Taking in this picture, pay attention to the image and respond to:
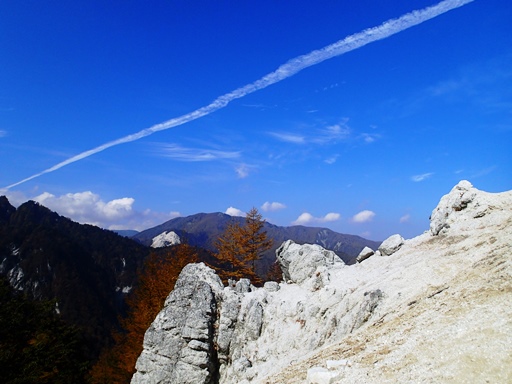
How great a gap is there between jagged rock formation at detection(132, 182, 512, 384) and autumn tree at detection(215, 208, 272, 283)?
676 centimetres

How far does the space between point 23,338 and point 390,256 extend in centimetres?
Result: 3644

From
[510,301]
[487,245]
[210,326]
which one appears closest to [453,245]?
[487,245]

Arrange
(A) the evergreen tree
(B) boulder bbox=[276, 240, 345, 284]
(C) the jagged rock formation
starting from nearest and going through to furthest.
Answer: (C) the jagged rock formation → (A) the evergreen tree → (B) boulder bbox=[276, 240, 345, 284]

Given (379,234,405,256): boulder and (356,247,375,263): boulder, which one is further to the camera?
(356,247,375,263): boulder

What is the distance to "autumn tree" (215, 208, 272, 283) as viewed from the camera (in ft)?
163

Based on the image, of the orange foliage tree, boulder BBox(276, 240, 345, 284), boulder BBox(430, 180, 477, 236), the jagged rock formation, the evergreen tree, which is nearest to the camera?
the jagged rock formation

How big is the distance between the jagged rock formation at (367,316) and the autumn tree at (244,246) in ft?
22.2

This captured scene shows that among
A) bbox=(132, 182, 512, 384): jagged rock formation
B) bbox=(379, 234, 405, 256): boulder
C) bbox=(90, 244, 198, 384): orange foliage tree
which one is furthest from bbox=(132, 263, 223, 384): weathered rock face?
bbox=(379, 234, 405, 256): boulder

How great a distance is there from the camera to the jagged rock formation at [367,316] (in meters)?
13.4

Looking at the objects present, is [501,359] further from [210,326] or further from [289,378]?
[210,326]

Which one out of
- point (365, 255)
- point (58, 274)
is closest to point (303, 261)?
point (365, 255)

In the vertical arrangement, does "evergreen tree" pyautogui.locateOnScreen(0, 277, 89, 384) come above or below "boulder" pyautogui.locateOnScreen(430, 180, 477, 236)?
below

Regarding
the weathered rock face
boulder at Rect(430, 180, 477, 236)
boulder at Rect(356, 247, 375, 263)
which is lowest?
the weathered rock face

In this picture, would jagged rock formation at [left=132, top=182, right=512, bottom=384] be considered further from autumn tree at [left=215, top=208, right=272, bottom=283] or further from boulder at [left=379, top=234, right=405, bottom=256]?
autumn tree at [left=215, top=208, right=272, bottom=283]
